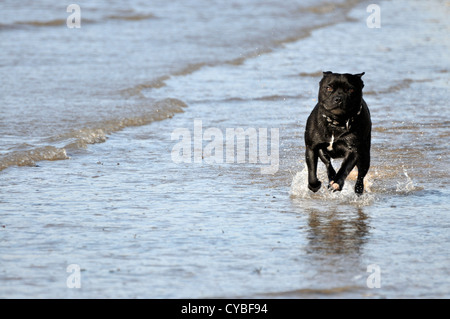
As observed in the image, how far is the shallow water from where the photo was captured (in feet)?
16.3

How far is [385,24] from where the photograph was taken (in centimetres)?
2322

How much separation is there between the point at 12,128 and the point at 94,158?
173cm

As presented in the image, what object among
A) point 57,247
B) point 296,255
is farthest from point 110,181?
point 296,255

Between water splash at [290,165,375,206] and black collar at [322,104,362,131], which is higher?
black collar at [322,104,362,131]

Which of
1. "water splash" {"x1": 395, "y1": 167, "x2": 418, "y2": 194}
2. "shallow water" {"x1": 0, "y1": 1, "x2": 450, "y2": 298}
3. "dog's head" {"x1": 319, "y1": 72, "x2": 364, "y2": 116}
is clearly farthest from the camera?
"water splash" {"x1": 395, "y1": 167, "x2": 418, "y2": 194}

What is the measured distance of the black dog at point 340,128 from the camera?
6383 mm

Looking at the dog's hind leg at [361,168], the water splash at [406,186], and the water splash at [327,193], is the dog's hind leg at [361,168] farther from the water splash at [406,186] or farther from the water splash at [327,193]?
the water splash at [406,186]

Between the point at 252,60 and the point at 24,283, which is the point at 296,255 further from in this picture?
the point at 252,60

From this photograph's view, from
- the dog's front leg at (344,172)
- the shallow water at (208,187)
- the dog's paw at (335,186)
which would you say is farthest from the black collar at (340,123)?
the shallow water at (208,187)

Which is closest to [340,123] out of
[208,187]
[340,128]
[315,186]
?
[340,128]

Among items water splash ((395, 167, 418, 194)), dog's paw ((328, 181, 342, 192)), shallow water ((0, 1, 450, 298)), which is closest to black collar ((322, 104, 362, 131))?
dog's paw ((328, 181, 342, 192))

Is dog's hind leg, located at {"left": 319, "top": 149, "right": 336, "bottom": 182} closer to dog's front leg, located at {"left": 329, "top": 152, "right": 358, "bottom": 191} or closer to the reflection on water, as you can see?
dog's front leg, located at {"left": 329, "top": 152, "right": 358, "bottom": 191}

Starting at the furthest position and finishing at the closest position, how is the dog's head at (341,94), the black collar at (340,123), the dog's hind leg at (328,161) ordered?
the dog's hind leg at (328,161)
the black collar at (340,123)
the dog's head at (341,94)

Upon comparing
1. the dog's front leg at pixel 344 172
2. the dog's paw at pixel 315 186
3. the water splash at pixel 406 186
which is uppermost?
the dog's front leg at pixel 344 172
